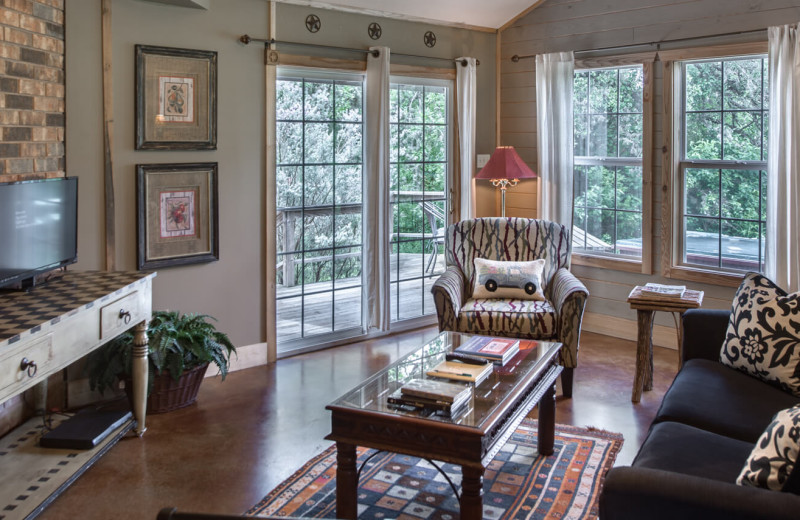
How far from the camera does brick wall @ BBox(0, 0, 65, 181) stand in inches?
138

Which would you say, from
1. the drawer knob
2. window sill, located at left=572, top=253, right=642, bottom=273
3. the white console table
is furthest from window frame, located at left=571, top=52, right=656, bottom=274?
the drawer knob

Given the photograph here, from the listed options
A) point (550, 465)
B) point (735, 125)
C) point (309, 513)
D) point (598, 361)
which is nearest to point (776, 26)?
point (735, 125)

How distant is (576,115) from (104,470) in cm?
404

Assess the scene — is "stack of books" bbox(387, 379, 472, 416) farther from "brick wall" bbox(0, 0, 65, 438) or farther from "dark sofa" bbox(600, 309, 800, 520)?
"brick wall" bbox(0, 0, 65, 438)

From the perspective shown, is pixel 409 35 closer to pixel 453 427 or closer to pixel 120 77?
pixel 120 77

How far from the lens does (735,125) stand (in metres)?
5.04

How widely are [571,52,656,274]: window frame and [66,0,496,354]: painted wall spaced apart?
4.76ft

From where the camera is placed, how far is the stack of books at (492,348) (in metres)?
3.34

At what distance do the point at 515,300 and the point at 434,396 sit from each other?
2.09 m

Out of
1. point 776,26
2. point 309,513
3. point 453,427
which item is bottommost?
point 309,513

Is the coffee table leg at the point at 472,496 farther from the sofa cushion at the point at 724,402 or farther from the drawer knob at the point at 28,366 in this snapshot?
the drawer knob at the point at 28,366

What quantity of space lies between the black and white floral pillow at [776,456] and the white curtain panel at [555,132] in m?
3.88

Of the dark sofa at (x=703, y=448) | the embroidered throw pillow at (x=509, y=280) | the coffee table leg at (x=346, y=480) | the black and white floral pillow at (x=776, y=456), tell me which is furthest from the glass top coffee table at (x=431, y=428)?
the embroidered throw pillow at (x=509, y=280)

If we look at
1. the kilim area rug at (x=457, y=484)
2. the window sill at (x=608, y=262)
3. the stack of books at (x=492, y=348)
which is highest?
the window sill at (x=608, y=262)
